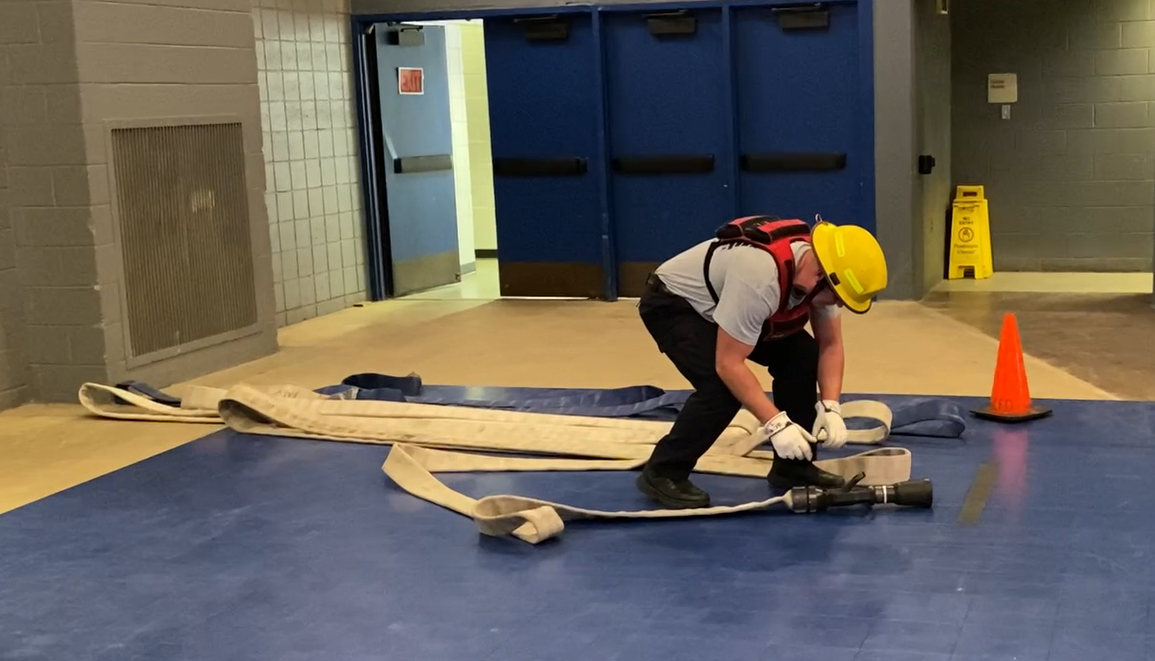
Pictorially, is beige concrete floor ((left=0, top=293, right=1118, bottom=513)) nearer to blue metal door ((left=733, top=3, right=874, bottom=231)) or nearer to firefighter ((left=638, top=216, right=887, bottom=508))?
blue metal door ((left=733, top=3, right=874, bottom=231))

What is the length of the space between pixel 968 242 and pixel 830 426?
626 cm

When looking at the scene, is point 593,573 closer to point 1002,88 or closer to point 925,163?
point 925,163

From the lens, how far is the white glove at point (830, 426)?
4.25 m

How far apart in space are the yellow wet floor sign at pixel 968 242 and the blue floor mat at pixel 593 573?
5154 mm

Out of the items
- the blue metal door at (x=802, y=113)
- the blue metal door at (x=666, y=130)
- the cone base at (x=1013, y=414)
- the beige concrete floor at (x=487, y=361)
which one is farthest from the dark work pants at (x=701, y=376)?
the blue metal door at (x=666, y=130)

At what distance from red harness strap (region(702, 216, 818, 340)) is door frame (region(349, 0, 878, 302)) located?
4757 mm

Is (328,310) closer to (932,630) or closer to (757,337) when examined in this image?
(757,337)

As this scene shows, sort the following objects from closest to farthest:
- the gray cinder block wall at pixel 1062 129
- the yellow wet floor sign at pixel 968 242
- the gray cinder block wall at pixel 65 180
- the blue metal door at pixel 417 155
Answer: the gray cinder block wall at pixel 65 180 → the gray cinder block wall at pixel 1062 129 → the blue metal door at pixel 417 155 → the yellow wet floor sign at pixel 968 242

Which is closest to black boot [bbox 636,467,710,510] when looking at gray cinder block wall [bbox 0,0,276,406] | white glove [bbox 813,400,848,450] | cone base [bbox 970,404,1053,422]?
white glove [bbox 813,400,848,450]

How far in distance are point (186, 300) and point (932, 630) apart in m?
5.04

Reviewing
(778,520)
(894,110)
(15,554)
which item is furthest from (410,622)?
(894,110)

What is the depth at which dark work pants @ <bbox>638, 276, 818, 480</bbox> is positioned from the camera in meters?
4.36

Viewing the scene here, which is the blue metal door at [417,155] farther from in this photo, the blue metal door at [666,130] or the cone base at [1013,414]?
the cone base at [1013,414]

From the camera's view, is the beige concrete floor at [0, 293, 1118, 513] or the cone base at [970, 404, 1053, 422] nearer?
the cone base at [970, 404, 1053, 422]
